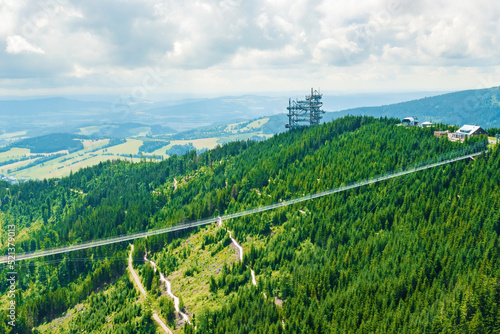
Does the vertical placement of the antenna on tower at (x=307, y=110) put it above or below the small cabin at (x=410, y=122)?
above

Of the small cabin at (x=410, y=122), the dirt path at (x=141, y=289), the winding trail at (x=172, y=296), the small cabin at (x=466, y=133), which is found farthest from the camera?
the small cabin at (x=410, y=122)

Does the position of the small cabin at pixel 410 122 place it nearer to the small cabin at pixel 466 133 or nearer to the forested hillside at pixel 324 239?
the forested hillside at pixel 324 239

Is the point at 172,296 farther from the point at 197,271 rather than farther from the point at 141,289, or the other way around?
the point at 141,289

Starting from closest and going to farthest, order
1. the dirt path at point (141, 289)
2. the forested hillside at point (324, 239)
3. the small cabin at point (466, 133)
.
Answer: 1. the forested hillside at point (324, 239)
2. the dirt path at point (141, 289)
3. the small cabin at point (466, 133)

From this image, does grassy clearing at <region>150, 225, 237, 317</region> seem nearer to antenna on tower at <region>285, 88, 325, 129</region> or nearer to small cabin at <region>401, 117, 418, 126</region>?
small cabin at <region>401, 117, 418, 126</region>

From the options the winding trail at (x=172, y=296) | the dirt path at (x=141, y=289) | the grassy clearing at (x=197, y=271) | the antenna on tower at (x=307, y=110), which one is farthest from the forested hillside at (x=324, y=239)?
the antenna on tower at (x=307, y=110)

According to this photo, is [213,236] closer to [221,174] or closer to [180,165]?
[221,174]

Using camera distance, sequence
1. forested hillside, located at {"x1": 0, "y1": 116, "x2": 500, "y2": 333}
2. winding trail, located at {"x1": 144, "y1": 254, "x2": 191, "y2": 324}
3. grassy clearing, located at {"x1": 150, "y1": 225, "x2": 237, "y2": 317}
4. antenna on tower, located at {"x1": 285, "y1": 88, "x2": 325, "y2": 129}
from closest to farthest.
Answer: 1. forested hillside, located at {"x1": 0, "y1": 116, "x2": 500, "y2": 333}
2. winding trail, located at {"x1": 144, "y1": 254, "x2": 191, "y2": 324}
3. grassy clearing, located at {"x1": 150, "y1": 225, "x2": 237, "y2": 317}
4. antenna on tower, located at {"x1": 285, "y1": 88, "x2": 325, "y2": 129}

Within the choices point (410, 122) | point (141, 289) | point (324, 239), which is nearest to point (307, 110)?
point (410, 122)

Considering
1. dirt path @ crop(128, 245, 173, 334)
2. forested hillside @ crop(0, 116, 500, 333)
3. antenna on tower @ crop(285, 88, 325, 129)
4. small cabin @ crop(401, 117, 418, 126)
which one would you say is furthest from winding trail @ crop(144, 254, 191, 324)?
small cabin @ crop(401, 117, 418, 126)

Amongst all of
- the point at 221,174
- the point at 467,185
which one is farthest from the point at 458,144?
the point at 221,174
